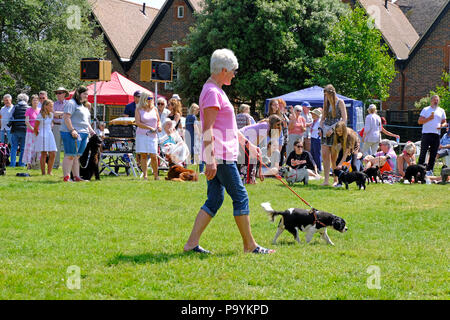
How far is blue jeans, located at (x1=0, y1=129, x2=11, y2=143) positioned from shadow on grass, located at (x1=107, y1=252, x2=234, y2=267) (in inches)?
484

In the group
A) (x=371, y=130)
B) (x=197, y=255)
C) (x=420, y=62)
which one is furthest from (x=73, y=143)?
(x=420, y=62)

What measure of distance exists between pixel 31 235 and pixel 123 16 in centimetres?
4052

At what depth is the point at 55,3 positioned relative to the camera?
3469 cm

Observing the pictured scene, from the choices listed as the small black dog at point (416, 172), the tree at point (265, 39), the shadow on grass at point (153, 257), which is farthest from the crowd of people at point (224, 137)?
the tree at point (265, 39)

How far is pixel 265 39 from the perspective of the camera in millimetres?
31672

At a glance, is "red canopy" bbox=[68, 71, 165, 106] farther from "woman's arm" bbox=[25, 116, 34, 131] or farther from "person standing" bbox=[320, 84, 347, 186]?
"person standing" bbox=[320, 84, 347, 186]

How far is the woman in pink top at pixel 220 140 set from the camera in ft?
17.9

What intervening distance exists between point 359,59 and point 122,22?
23.0 m

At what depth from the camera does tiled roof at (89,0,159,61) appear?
42312 millimetres

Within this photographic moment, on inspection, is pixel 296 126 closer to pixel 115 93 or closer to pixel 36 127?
pixel 36 127

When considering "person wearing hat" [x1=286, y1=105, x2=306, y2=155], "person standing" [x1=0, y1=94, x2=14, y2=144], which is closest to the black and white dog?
"person wearing hat" [x1=286, y1=105, x2=306, y2=155]
